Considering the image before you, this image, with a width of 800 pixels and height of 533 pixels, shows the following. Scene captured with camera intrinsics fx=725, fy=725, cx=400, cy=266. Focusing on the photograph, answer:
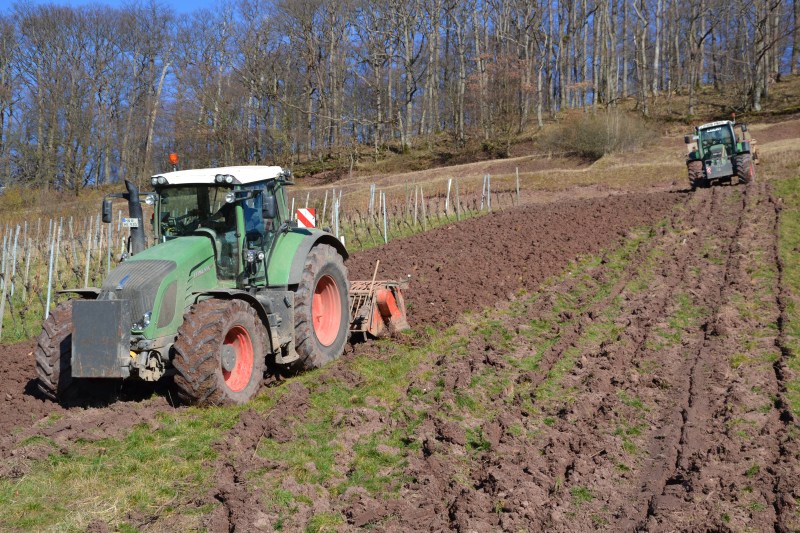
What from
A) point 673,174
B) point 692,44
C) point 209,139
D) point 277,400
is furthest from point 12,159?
point 692,44

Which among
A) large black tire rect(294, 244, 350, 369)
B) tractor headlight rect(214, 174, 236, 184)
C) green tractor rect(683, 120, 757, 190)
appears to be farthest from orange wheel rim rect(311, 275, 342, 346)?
green tractor rect(683, 120, 757, 190)

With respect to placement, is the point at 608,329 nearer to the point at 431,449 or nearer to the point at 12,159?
the point at 431,449

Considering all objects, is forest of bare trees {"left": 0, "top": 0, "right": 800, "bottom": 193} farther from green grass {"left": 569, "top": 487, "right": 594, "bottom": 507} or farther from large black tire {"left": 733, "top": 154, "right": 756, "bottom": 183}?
green grass {"left": 569, "top": 487, "right": 594, "bottom": 507}

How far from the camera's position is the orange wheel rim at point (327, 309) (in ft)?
27.2

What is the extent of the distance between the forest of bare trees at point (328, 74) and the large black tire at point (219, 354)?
2951 centimetres

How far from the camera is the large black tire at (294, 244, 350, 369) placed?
24.6 feet

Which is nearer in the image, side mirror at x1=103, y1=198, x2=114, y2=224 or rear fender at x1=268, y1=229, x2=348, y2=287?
side mirror at x1=103, y1=198, x2=114, y2=224

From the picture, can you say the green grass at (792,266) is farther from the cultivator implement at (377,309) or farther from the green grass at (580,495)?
the cultivator implement at (377,309)

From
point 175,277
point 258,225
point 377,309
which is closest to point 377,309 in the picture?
point 377,309

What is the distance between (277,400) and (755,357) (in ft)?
17.2

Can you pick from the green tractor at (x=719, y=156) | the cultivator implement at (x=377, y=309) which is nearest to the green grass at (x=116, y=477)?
the cultivator implement at (x=377, y=309)

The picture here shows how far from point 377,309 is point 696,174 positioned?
15.7m

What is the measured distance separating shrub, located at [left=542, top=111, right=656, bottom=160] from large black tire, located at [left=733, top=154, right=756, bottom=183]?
11515mm

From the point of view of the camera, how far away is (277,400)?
6.83 meters
